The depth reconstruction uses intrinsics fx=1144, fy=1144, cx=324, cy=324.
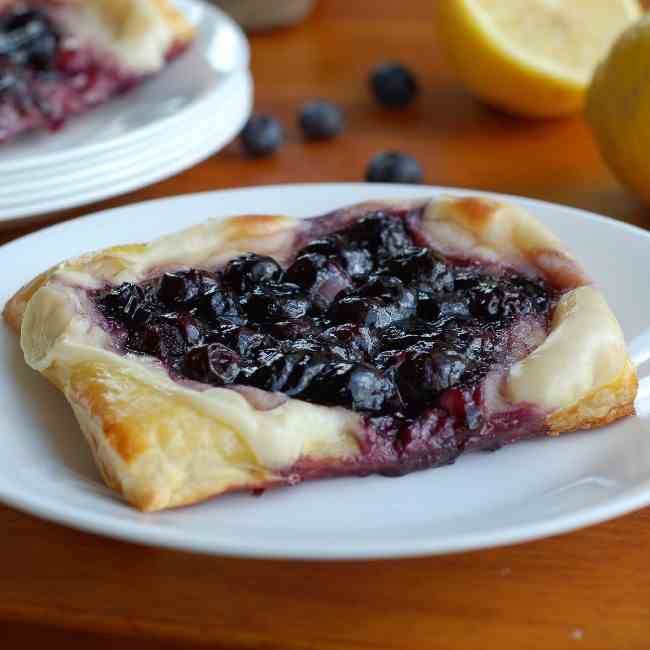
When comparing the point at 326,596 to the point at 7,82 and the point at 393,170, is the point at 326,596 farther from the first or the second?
the point at 7,82

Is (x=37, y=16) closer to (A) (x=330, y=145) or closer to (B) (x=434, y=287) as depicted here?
(A) (x=330, y=145)

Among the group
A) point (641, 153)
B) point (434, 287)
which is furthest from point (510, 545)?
point (641, 153)

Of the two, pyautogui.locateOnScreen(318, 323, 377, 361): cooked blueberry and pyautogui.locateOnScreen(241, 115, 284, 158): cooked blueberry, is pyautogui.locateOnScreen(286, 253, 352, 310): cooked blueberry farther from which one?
pyautogui.locateOnScreen(241, 115, 284, 158): cooked blueberry

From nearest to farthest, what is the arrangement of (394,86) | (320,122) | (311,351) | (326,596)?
(326,596), (311,351), (320,122), (394,86)

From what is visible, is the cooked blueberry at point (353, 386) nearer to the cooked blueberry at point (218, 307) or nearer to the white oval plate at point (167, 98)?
the cooked blueberry at point (218, 307)

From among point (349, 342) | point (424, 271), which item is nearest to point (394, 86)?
point (424, 271)

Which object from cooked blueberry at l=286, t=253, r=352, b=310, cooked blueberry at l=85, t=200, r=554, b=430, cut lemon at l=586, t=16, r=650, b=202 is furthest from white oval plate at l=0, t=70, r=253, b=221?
cut lemon at l=586, t=16, r=650, b=202

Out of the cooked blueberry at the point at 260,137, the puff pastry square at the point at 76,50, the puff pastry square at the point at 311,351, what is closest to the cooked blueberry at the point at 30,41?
the puff pastry square at the point at 76,50

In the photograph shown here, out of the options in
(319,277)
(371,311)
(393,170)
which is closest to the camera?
(371,311)
